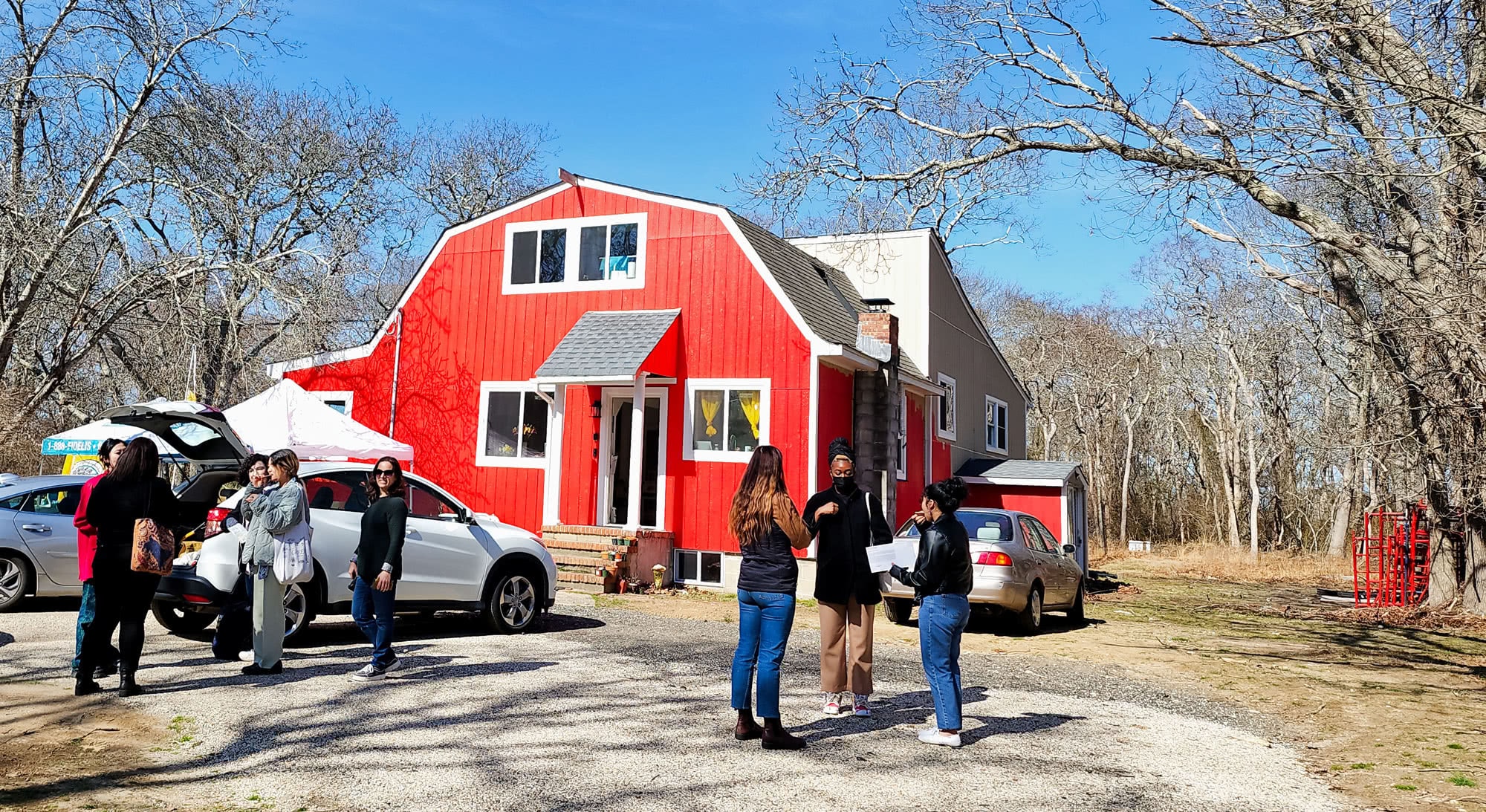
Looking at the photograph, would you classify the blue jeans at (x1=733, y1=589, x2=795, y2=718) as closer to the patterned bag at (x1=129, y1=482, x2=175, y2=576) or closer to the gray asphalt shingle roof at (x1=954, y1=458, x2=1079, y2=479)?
the patterned bag at (x1=129, y1=482, x2=175, y2=576)

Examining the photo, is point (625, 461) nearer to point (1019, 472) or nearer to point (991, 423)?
point (1019, 472)

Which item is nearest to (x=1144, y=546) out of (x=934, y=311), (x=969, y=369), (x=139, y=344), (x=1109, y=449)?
(x=1109, y=449)

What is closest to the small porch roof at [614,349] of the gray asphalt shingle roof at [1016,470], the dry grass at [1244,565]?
the gray asphalt shingle roof at [1016,470]

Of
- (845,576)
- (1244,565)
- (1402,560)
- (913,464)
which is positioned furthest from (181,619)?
(1244,565)

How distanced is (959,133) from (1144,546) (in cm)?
2600

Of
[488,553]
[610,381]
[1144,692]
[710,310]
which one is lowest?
[1144,692]

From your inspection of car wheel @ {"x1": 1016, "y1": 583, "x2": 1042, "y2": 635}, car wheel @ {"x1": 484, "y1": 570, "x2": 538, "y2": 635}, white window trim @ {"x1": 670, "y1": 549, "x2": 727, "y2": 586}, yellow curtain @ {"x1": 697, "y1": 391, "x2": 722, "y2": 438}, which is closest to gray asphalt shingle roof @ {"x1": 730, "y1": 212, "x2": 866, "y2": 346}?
yellow curtain @ {"x1": 697, "y1": 391, "x2": 722, "y2": 438}

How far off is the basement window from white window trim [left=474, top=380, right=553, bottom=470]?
2.82 metres

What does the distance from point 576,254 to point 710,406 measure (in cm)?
383

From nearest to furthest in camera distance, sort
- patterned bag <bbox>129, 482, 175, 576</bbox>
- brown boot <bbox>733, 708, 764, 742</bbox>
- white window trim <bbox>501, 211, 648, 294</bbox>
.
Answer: brown boot <bbox>733, 708, 764, 742</bbox>, patterned bag <bbox>129, 482, 175, 576</bbox>, white window trim <bbox>501, 211, 648, 294</bbox>

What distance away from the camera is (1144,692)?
8594 millimetres

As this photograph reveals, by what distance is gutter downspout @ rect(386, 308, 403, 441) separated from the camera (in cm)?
1844

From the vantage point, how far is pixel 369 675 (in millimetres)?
7758

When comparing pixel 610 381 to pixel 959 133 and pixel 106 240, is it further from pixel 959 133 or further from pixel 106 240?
pixel 106 240
